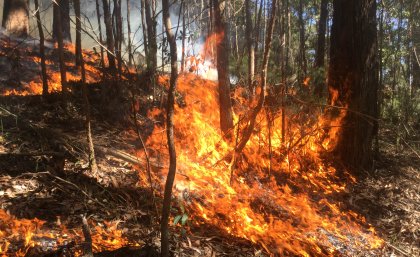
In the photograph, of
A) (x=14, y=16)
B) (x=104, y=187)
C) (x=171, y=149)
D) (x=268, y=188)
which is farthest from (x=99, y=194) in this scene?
(x=14, y=16)

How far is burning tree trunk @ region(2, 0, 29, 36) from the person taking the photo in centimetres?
1303

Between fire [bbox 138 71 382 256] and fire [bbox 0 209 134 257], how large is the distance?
3.74 ft

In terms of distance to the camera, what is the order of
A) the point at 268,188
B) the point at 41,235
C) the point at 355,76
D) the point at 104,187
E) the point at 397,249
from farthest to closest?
the point at 355,76 < the point at 268,188 < the point at 397,249 < the point at 104,187 < the point at 41,235

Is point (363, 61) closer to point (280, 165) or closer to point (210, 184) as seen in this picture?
point (280, 165)

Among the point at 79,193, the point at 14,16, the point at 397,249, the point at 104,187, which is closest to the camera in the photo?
the point at 79,193

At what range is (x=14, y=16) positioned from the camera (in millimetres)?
13117

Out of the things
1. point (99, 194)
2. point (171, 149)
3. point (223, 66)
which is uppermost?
point (223, 66)

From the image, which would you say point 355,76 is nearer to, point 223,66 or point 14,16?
point 223,66

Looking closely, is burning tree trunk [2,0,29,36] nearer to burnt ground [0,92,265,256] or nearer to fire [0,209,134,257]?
burnt ground [0,92,265,256]

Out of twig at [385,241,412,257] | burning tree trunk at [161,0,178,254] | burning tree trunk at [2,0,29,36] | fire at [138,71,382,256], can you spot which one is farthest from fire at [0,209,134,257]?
burning tree trunk at [2,0,29,36]

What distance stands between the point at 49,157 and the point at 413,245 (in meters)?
5.40

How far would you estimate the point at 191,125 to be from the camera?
7.10m

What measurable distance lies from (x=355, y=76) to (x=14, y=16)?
12734mm

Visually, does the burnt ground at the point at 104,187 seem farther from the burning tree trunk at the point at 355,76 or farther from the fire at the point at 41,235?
the burning tree trunk at the point at 355,76
